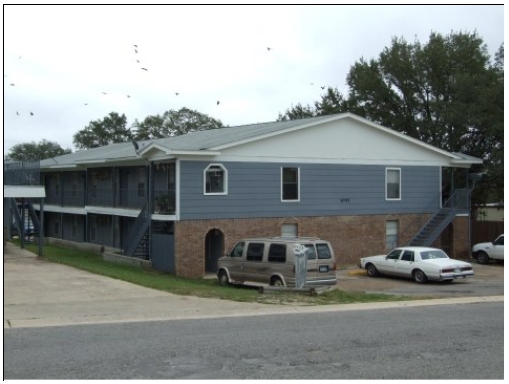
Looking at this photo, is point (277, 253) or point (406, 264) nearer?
point (277, 253)

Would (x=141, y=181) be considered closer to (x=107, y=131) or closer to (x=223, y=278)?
(x=223, y=278)

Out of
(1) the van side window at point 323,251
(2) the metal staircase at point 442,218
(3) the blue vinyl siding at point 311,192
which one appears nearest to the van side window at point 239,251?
(1) the van side window at point 323,251

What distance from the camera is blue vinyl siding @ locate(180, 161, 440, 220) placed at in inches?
1093

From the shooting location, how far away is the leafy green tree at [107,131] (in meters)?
85.3

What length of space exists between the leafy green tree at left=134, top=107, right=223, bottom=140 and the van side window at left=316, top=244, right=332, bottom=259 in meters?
58.8

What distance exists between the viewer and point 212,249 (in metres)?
29.3

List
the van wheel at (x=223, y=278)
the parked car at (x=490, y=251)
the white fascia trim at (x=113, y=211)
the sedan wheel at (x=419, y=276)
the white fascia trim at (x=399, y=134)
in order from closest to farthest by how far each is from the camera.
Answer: the van wheel at (x=223, y=278) → the sedan wheel at (x=419, y=276) → the white fascia trim at (x=399, y=134) → the white fascia trim at (x=113, y=211) → the parked car at (x=490, y=251)

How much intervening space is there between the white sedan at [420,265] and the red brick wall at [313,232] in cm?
330

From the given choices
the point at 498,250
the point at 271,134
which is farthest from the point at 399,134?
the point at 498,250

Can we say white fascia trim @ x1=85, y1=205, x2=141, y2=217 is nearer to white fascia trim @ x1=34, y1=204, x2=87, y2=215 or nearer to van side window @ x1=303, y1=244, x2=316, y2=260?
white fascia trim @ x1=34, y1=204, x2=87, y2=215

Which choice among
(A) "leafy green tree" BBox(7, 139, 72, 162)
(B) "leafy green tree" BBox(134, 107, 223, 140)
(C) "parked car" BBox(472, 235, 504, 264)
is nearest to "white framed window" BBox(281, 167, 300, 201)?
(C) "parked car" BBox(472, 235, 504, 264)

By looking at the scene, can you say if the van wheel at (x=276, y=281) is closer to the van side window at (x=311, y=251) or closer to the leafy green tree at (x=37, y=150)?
the van side window at (x=311, y=251)

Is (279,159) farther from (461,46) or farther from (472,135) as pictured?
(461,46)

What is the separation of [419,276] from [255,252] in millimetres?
6905
